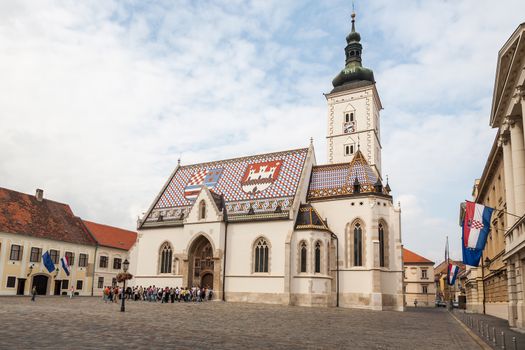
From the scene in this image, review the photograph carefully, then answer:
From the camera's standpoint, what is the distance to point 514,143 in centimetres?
2108

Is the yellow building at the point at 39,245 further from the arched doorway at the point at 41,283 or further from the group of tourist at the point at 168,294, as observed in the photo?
the group of tourist at the point at 168,294

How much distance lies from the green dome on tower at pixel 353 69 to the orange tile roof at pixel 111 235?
37449 millimetres

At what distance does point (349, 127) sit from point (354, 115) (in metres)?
1.77

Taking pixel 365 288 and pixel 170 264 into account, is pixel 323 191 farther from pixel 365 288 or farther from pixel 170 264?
pixel 170 264

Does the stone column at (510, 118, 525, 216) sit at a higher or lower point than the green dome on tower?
lower

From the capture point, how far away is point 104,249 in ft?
199

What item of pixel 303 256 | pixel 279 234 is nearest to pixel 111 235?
pixel 279 234

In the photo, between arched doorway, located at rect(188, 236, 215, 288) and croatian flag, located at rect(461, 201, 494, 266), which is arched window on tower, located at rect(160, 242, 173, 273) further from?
croatian flag, located at rect(461, 201, 494, 266)

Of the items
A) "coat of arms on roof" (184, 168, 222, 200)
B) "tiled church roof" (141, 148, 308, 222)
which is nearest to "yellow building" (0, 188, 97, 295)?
"tiled church roof" (141, 148, 308, 222)

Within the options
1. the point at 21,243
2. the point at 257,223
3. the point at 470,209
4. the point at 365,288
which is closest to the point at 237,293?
the point at 257,223

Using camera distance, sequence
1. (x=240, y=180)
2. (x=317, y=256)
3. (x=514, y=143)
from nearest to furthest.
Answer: (x=514, y=143) → (x=317, y=256) → (x=240, y=180)

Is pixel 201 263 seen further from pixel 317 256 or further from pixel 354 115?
pixel 354 115

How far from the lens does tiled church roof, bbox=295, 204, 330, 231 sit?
4209 cm

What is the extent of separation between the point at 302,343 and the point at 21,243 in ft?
143
